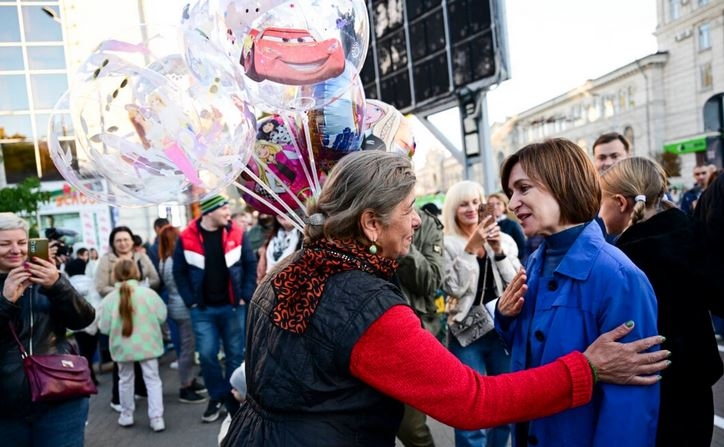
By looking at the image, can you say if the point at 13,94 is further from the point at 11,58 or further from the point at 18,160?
the point at 18,160

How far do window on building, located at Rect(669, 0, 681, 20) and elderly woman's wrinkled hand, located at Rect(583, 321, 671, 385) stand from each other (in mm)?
48506

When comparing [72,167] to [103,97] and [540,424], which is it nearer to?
[103,97]

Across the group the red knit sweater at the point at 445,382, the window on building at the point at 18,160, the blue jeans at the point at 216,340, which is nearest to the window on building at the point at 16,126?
the window on building at the point at 18,160

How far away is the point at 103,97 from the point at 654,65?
173 feet

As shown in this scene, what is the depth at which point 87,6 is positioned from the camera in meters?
16.9

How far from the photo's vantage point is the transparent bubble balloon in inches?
79.0

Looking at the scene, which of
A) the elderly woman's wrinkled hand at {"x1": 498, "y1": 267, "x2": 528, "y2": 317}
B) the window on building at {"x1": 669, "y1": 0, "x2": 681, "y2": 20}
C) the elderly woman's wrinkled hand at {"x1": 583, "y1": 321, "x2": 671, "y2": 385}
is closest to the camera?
the elderly woman's wrinkled hand at {"x1": 583, "y1": 321, "x2": 671, "y2": 385}

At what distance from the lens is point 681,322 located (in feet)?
6.61

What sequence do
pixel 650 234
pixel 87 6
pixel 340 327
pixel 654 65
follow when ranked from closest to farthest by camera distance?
1. pixel 340 327
2. pixel 650 234
3. pixel 87 6
4. pixel 654 65

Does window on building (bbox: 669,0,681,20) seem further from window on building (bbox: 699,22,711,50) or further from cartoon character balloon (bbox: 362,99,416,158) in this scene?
cartoon character balloon (bbox: 362,99,416,158)

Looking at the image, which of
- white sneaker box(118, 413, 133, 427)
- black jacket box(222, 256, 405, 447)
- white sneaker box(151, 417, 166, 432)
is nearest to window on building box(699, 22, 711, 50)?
white sneaker box(151, 417, 166, 432)

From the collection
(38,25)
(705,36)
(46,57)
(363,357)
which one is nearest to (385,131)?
(363,357)

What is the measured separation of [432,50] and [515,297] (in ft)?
30.1

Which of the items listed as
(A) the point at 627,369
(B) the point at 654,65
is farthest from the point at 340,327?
(B) the point at 654,65
